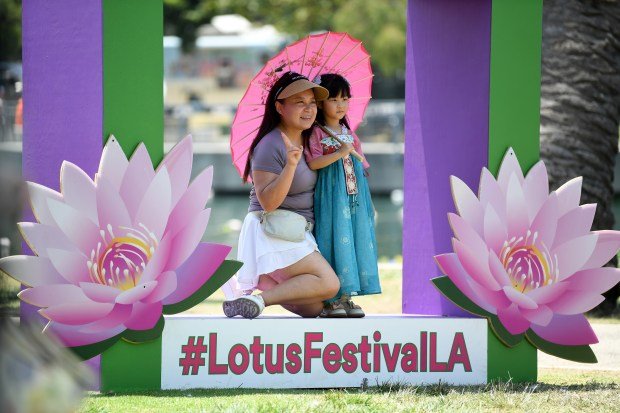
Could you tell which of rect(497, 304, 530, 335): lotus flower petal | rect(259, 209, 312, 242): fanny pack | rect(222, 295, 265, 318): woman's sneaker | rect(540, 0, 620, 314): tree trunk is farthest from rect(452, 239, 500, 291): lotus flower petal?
rect(540, 0, 620, 314): tree trunk

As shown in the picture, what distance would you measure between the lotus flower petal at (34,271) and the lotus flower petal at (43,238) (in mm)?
41

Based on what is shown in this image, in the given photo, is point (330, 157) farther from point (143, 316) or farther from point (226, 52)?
point (226, 52)

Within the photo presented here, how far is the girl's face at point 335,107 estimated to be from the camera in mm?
5555

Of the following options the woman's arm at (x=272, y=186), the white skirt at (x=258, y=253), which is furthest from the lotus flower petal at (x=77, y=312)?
the woman's arm at (x=272, y=186)

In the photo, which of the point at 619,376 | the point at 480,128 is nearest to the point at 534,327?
the point at 619,376

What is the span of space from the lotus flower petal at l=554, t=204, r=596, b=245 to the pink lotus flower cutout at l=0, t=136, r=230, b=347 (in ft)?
5.93

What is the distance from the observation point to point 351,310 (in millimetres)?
5449

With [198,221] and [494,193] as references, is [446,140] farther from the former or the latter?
[198,221]

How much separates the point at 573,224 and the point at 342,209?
1173mm

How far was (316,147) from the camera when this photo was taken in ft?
18.0

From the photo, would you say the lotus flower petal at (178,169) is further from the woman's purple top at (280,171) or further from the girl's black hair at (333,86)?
the girl's black hair at (333,86)

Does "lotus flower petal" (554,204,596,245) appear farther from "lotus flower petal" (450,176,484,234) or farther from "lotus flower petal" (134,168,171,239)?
"lotus flower petal" (134,168,171,239)

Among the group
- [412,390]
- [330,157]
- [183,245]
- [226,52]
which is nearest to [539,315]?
[412,390]

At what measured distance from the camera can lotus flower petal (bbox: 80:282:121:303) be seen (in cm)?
486
